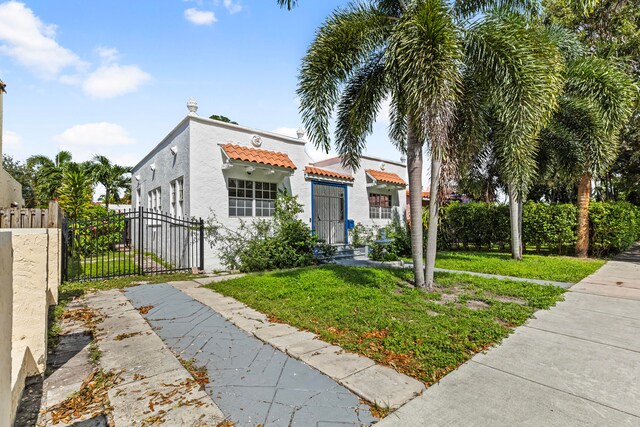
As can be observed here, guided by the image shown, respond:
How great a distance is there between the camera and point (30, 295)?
294 cm

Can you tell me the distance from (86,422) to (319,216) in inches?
415

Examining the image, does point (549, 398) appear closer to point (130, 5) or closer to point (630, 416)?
point (630, 416)

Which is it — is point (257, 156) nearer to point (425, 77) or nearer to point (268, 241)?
point (268, 241)

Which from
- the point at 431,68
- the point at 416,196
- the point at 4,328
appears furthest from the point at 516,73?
the point at 4,328

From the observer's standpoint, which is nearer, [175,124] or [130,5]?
[130,5]

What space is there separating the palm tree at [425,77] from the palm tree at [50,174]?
819 inches

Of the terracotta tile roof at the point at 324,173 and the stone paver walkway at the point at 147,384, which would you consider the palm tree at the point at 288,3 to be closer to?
the terracotta tile roof at the point at 324,173

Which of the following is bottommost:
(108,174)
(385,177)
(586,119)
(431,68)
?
(385,177)

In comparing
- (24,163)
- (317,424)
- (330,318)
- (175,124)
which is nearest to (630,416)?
(317,424)

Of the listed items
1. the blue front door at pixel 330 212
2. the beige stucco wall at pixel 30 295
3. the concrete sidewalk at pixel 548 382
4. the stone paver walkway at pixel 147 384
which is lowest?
the concrete sidewalk at pixel 548 382

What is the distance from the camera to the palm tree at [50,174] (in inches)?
878

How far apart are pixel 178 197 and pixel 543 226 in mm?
14624

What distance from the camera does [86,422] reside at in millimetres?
2393

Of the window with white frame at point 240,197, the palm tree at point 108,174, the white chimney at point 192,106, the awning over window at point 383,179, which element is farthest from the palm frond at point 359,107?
the palm tree at point 108,174
